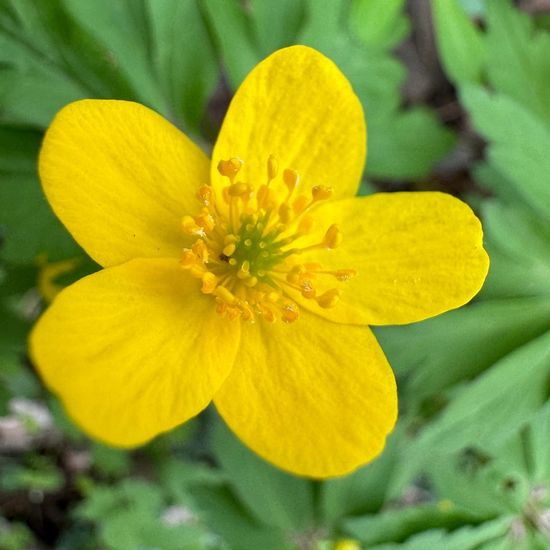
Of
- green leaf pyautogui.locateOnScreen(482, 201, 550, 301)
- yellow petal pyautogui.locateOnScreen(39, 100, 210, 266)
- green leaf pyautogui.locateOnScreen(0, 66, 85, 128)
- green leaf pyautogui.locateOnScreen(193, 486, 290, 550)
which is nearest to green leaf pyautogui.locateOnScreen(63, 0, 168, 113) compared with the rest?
green leaf pyautogui.locateOnScreen(0, 66, 85, 128)

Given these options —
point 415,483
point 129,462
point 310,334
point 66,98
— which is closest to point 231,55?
point 66,98

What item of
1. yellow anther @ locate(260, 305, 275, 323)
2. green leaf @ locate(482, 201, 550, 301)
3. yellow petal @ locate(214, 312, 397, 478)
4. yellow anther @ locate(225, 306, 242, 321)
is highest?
yellow anther @ locate(225, 306, 242, 321)

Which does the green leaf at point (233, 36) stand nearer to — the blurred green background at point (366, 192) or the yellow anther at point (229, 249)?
the blurred green background at point (366, 192)

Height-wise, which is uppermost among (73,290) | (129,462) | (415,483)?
(73,290)

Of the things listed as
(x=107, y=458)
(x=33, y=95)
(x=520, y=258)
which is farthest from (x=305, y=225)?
(x=107, y=458)

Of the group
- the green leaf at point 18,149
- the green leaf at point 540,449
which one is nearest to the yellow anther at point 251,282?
the green leaf at point 18,149

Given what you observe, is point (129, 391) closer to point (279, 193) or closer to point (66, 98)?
point (279, 193)

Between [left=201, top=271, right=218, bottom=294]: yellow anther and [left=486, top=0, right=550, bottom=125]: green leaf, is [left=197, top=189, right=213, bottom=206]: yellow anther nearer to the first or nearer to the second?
[left=201, top=271, right=218, bottom=294]: yellow anther

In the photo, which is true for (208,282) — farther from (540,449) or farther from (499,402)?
(540,449)
